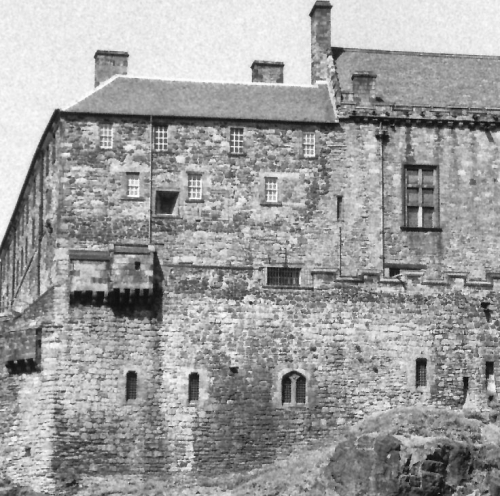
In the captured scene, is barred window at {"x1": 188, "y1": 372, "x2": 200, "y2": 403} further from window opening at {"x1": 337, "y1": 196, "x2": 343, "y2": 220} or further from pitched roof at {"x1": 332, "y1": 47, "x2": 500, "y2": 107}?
pitched roof at {"x1": 332, "y1": 47, "x2": 500, "y2": 107}

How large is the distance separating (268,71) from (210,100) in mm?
4352

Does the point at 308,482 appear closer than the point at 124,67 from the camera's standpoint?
Yes

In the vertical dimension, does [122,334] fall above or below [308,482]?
above

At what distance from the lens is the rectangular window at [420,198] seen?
72375mm

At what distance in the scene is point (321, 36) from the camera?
2982 inches

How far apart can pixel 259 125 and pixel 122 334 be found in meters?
11.3

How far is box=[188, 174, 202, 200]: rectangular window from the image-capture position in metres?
70.8

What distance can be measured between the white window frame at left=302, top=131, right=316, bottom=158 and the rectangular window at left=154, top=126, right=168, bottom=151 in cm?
579

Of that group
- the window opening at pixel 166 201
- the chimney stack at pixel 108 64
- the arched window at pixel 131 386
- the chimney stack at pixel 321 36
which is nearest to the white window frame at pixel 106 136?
the window opening at pixel 166 201

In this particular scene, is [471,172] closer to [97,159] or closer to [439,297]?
[439,297]

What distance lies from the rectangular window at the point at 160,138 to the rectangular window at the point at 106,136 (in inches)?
71.9

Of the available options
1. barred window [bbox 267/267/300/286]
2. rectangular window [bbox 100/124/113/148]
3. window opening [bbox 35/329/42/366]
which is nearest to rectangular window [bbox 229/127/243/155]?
rectangular window [bbox 100/124/113/148]

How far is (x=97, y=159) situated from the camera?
230 feet

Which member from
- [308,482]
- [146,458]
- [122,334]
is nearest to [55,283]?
[122,334]
